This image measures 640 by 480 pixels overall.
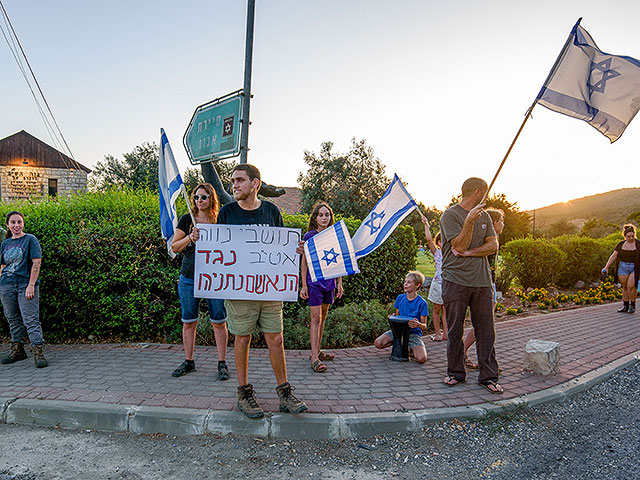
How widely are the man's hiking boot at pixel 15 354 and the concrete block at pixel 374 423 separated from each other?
425cm

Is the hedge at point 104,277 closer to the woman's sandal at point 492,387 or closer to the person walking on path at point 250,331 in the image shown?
the woman's sandal at point 492,387

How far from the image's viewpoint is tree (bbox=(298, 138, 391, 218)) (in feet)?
89.8

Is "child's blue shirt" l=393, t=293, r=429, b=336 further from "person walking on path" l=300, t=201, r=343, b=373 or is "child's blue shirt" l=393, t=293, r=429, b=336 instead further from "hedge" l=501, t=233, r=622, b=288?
"hedge" l=501, t=233, r=622, b=288

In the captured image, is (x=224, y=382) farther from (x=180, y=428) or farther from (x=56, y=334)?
(x=56, y=334)

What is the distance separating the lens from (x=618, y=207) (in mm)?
85000

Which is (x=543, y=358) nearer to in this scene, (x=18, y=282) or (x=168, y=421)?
(x=168, y=421)

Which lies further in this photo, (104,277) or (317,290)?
(104,277)

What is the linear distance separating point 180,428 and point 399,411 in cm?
193

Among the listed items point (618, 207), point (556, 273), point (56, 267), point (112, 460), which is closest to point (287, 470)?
point (112, 460)

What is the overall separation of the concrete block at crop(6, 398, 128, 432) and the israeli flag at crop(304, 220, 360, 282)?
7.03 feet

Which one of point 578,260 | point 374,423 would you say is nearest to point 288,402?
point 374,423

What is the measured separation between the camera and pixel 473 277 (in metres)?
4.41

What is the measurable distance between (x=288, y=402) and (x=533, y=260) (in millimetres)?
11691

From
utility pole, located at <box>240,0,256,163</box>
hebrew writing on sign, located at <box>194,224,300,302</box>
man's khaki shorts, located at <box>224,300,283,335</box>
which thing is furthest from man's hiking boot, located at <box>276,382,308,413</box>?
utility pole, located at <box>240,0,256,163</box>
